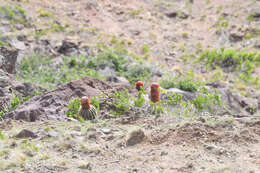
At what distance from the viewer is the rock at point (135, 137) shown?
12.1 ft

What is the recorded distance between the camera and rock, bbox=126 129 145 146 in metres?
3.69

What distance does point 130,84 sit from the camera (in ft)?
33.8

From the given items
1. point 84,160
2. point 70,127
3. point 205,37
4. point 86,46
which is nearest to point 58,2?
point 86,46

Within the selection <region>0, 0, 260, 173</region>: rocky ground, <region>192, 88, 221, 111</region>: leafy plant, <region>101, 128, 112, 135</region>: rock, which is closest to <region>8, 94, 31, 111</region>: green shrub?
<region>0, 0, 260, 173</region>: rocky ground

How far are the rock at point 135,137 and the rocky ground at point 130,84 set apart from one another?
13 mm


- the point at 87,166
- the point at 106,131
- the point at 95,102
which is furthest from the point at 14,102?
the point at 87,166

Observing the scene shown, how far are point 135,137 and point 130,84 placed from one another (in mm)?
6629

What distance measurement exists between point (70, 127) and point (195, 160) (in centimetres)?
190

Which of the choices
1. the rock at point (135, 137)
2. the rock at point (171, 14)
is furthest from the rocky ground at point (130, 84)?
the rock at point (171, 14)

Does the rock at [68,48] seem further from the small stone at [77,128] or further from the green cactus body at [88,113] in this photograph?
the small stone at [77,128]

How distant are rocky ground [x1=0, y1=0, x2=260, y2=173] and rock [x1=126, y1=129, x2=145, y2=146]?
0.04 ft

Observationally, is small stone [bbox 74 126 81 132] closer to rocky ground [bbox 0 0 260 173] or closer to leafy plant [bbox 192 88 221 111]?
rocky ground [bbox 0 0 260 173]

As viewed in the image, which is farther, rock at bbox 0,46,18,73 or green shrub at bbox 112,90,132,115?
rock at bbox 0,46,18,73

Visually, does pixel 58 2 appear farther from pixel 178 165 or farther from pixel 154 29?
pixel 178 165
